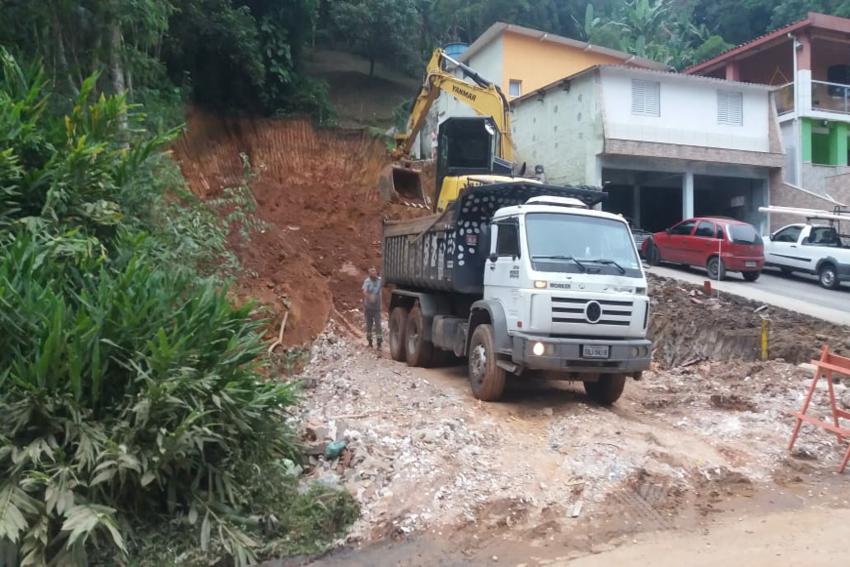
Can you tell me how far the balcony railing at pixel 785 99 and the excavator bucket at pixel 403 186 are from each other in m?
16.2

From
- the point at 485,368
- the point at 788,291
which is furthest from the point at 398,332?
the point at 788,291

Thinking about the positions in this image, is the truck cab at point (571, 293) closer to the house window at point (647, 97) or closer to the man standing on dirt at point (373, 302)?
the man standing on dirt at point (373, 302)

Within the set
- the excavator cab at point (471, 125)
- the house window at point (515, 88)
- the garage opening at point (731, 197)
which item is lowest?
the garage opening at point (731, 197)

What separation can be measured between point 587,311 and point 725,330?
7.22m

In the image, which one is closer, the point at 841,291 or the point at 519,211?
the point at 519,211

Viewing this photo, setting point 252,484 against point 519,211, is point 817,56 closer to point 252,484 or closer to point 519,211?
point 519,211

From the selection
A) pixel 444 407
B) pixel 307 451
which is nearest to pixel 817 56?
pixel 444 407

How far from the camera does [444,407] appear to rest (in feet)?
30.1

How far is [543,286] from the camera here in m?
8.82

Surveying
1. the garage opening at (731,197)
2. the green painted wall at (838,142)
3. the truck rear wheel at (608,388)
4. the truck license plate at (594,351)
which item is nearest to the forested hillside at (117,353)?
the truck license plate at (594,351)

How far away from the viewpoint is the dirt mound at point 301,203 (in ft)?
55.5

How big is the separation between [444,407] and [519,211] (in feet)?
9.00

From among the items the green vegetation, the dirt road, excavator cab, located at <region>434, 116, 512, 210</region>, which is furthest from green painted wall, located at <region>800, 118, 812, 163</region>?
the green vegetation

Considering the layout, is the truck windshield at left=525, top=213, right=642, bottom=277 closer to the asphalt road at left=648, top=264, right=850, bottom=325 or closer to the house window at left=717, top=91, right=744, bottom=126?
the asphalt road at left=648, top=264, right=850, bottom=325
